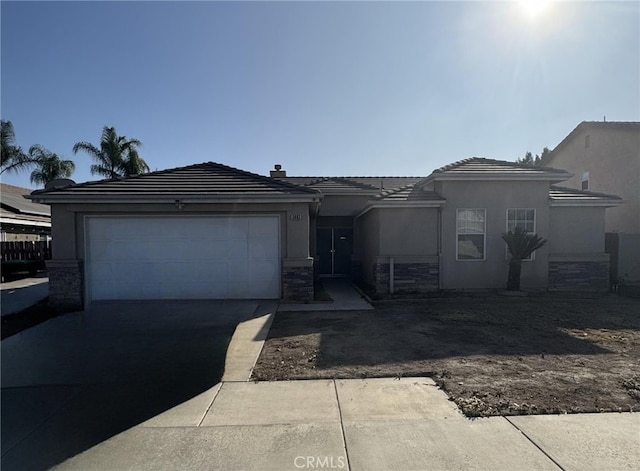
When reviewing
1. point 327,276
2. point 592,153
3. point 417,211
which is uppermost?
point 592,153

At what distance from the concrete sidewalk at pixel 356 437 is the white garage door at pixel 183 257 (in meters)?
6.09

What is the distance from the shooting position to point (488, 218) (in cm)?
1165

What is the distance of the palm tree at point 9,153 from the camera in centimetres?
2384

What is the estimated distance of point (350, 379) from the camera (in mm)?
4801

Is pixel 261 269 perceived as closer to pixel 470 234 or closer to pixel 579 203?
pixel 470 234

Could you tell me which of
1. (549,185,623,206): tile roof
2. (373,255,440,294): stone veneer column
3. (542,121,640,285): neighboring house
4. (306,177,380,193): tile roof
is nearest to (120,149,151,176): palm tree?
(306,177,380,193): tile roof

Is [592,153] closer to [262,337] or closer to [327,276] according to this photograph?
[327,276]

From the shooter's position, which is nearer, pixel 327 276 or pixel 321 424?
pixel 321 424

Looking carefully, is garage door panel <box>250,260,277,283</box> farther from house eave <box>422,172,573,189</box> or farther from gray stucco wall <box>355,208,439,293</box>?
house eave <box>422,172,573,189</box>

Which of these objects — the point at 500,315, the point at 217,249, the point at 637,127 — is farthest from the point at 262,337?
the point at 637,127

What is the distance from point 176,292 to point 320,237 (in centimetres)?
771

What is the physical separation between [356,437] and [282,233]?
7322mm

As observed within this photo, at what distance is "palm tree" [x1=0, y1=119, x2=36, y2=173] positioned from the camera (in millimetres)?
23844

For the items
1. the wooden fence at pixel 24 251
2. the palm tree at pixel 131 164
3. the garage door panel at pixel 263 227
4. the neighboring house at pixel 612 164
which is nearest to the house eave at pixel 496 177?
the garage door panel at pixel 263 227
